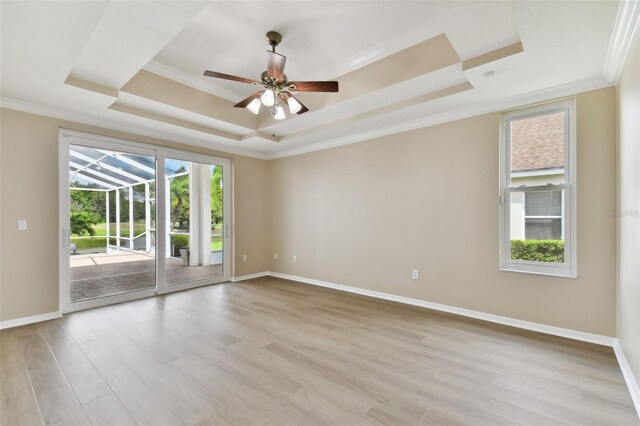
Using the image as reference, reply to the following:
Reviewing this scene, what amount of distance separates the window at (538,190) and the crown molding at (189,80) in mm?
3744

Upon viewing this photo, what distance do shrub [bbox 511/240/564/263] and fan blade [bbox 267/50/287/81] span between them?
128 inches

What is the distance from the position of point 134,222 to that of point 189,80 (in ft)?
7.96

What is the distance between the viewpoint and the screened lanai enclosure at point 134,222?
162 inches

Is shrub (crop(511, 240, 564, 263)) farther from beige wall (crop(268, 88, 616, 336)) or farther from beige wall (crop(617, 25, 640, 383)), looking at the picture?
beige wall (crop(617, 25, 640, 383))

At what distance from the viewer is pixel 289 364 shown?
8.20 feet

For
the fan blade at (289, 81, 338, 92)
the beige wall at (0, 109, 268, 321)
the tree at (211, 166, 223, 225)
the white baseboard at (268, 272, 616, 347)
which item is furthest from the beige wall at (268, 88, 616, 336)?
the beige wall at (0, 109, 268, 321)

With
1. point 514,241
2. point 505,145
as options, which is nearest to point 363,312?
point 514,241

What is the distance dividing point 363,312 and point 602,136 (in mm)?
3226

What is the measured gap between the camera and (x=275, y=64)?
8.91ft

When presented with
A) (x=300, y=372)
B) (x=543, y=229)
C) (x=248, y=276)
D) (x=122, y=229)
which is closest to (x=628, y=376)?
(x=543, y=229)

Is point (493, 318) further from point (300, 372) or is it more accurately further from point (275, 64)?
point (275, 64)

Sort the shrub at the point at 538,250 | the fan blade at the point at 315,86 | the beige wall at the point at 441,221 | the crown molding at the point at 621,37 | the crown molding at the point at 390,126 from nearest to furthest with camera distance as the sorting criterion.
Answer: the crown molding at the point at 621,37 → the fan blade at the point at 315,86 → the beige wall at the point at 441,221 → the crown molding at the point at 390,126 → the shrub at the point at 538,250

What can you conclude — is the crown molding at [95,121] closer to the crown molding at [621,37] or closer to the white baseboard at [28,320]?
the white baseboard at [28,320]

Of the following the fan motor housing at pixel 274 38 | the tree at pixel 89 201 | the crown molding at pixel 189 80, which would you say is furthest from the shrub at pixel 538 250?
the tree at pixel 89 201
